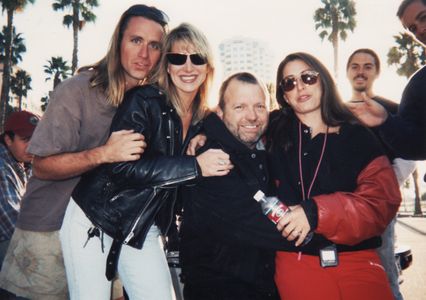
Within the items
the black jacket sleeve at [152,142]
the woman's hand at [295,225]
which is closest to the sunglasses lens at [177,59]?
the black jacket sleeve at [152,142]

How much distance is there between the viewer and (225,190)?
2.25 meters

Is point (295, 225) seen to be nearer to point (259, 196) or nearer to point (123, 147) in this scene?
point (259, 196)

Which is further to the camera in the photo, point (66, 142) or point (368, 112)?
point (368, 112)

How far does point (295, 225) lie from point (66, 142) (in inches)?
67.9

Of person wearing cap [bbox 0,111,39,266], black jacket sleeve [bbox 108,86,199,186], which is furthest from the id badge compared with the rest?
person wearing cap [bbox 0,111,39,266]

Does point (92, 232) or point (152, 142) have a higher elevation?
point (152, 142)

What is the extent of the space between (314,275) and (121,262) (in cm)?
139

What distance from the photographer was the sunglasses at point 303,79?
2494mm

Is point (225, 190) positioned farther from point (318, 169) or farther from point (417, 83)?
point (417, 83)

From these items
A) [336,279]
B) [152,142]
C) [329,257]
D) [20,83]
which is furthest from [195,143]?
[20,83]

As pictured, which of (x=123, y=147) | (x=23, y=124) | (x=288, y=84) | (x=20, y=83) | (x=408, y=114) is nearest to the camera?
(x=123, y=147)

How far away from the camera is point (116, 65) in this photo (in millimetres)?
2768

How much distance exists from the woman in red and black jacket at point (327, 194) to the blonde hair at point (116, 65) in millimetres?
1268

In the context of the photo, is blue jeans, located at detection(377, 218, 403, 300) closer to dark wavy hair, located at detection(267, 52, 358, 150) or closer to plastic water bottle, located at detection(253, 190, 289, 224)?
dark wavy hair, located at detection(267, 52, 358, 150)
